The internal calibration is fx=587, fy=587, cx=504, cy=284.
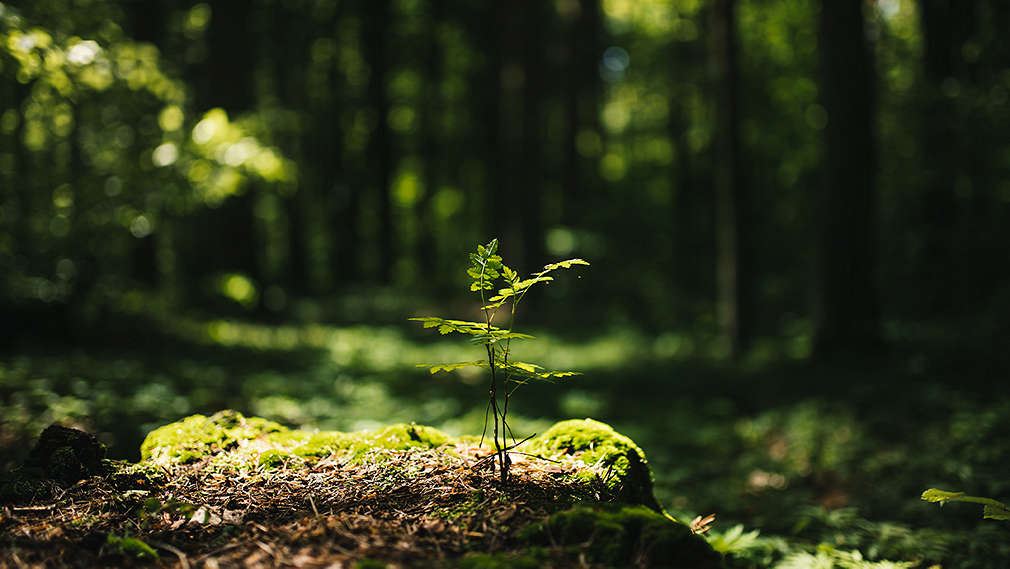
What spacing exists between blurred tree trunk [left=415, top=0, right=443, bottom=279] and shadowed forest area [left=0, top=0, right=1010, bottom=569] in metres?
3.74

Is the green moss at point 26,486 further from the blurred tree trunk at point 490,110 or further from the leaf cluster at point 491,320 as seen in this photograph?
the blurred tree trunk at point 490,110

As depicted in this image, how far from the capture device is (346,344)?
37.5ft

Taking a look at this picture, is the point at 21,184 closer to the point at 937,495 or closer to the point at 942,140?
the point at 937,495

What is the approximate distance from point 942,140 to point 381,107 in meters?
17.3

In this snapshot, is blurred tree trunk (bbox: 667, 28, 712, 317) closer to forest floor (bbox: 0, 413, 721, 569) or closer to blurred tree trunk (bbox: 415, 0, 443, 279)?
blurred tree trunk (bbox: 415, 0, 443, 279)

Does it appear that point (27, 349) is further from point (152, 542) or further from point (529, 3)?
point (529, 3)

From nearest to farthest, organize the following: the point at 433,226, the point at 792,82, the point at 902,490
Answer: the point at 902,490 → the point at 792,82 → the point at 433,226

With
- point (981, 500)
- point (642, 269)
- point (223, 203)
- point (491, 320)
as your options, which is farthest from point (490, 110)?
point (981, 500)

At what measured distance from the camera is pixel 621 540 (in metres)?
1.80

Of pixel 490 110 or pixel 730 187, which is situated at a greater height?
pixel 490 110

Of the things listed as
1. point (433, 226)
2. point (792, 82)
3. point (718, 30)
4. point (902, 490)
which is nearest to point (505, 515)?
point (902, 490)

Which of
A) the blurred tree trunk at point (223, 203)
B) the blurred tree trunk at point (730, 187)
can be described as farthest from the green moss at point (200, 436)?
the blurred tree trunk at point (223, 203)

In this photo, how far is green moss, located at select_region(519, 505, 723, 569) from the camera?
1759mm

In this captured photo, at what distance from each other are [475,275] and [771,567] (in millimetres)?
2386
